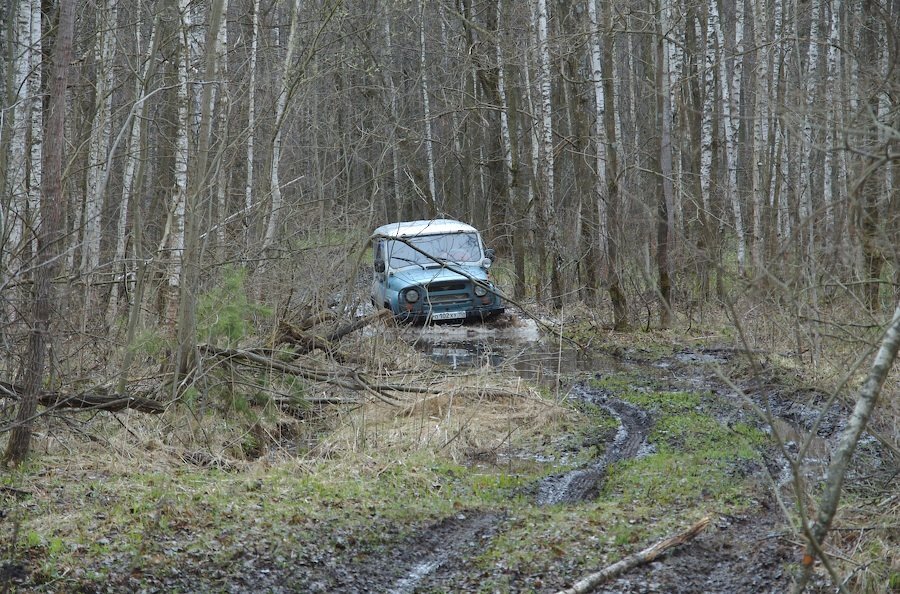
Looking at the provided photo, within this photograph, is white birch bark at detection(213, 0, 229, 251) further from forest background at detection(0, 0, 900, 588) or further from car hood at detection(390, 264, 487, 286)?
car hood at detection(390, 264, 487, 286)

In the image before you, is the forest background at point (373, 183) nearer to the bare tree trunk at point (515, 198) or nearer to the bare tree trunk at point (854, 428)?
the bare tree trunk at point (515, 198)

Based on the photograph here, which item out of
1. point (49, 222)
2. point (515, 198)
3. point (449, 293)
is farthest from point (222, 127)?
point (515, 198)

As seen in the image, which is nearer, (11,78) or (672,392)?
A: (11,78)

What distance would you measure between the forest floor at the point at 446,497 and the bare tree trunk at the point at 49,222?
711mm

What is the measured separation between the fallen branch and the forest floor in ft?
0.18

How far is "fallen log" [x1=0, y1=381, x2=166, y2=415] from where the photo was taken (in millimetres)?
7383

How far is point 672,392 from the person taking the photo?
11.5 meters

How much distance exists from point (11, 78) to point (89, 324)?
279cm

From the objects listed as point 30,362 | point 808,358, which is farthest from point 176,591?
point 808,358

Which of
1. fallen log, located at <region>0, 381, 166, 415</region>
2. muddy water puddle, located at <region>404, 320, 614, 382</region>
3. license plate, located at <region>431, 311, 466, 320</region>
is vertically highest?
fallen log, located at <region>0, 381, 166, 415</region>

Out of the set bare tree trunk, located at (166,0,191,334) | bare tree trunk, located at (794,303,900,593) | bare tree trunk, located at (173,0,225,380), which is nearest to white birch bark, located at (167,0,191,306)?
bare tree trunk, located at (166,0,191,334)

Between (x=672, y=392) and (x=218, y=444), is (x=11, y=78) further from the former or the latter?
(x=672, y=392)

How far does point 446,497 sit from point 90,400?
3120mm

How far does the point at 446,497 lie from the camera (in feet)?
25.0
